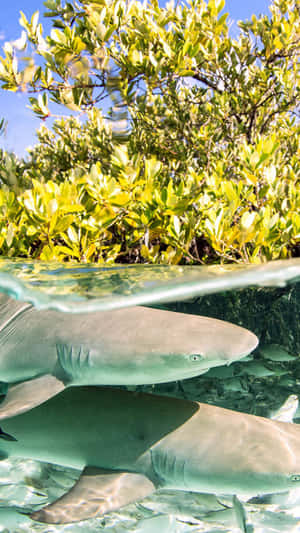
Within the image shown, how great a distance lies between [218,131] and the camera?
531 cm

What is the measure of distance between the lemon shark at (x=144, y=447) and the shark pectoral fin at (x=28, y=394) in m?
0.30

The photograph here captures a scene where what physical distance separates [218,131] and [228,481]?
4.42m

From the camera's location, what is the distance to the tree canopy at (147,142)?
3.15m

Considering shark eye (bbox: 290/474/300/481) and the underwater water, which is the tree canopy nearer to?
the underwater water

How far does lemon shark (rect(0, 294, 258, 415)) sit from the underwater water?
0.19 m

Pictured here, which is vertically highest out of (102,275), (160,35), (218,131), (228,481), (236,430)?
(160,35)

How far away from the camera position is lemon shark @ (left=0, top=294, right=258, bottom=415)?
2117 millimetres

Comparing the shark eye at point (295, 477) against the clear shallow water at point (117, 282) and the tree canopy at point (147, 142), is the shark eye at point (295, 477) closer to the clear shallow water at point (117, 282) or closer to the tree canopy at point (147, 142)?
the clear shallow water at point (117, 282)

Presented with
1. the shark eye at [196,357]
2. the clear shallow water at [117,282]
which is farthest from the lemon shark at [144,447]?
the clear shallow water at [117,282]

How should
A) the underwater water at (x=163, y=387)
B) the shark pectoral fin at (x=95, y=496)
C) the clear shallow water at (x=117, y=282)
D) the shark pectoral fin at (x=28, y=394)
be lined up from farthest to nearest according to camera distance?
1. the clear shallow water at (x=117, y=282)
2. the underwater water at (x=163, y=387)
3. the shark pectoral fin at (x=28, y=394)
4. the shark pectoral fin at (x=95, y=496)

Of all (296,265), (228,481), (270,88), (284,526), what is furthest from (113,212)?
(270,88)

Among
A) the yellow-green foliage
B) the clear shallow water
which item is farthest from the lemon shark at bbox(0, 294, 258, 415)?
the yellow-green foliage

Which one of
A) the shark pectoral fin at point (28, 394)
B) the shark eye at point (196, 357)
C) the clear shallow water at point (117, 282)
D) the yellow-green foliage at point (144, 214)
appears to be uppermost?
the yellow-green foliage at point (144, 214)

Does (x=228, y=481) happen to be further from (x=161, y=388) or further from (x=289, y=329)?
(x=289, y=329)
